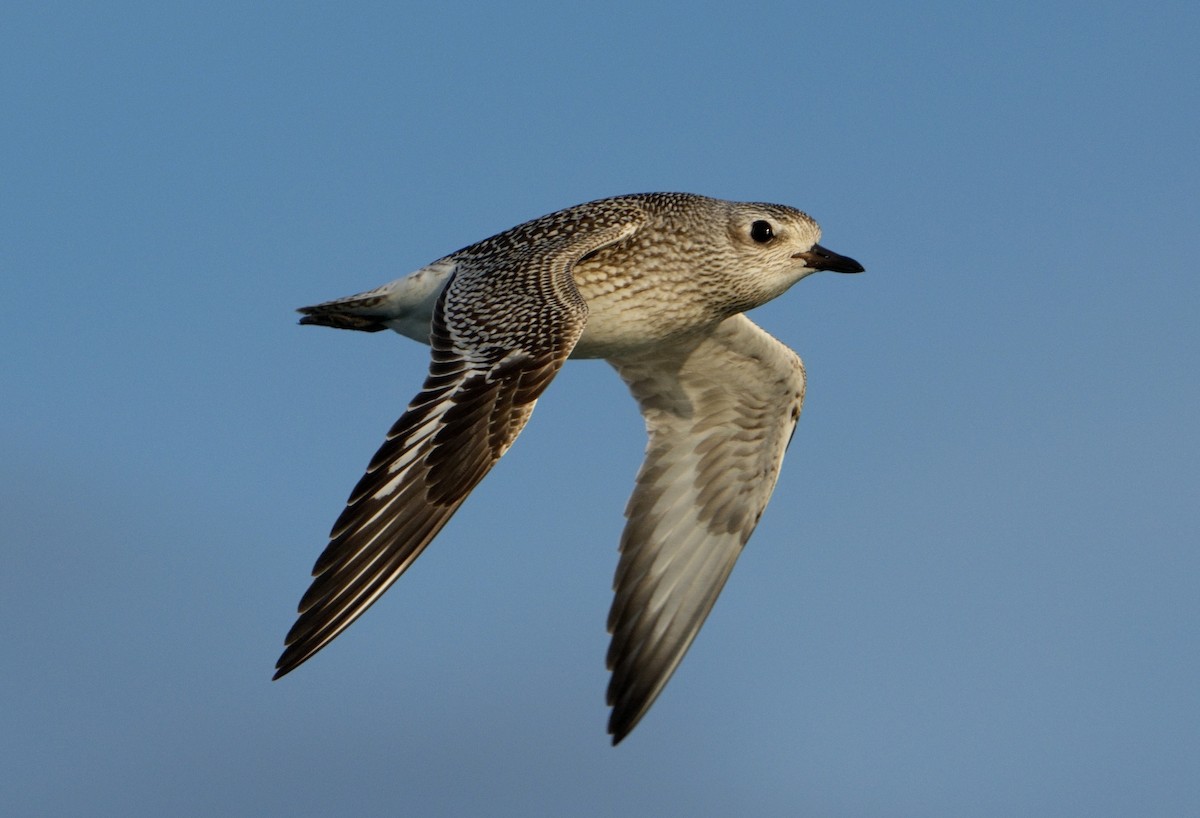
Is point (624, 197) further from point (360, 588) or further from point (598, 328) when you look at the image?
point (360, 588)

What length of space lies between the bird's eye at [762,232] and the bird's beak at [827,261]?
31 centimetres

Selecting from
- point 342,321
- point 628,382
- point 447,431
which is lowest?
point 447,431

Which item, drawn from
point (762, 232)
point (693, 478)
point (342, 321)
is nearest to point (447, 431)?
point (342, 321)

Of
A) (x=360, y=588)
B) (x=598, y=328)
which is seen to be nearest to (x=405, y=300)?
(x=598, y=328)

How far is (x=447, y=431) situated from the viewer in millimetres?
10938

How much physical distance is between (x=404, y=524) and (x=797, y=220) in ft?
17.5

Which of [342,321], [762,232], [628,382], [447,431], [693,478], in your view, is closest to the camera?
[447,431]

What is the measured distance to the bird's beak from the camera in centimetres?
1398

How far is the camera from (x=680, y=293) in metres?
13.7

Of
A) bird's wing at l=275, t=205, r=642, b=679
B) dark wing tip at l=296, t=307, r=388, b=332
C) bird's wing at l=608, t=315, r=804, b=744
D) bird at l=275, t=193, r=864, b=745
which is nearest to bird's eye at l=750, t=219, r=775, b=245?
bird at l=275, t=193, r=864, b=745

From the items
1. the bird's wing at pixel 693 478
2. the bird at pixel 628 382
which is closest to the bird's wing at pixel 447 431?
Result: the bird at pixel 628 382

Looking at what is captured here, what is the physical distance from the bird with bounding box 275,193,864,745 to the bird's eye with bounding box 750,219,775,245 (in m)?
0.01

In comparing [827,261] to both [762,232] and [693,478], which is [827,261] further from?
[693,478]

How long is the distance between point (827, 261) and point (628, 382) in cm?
273
